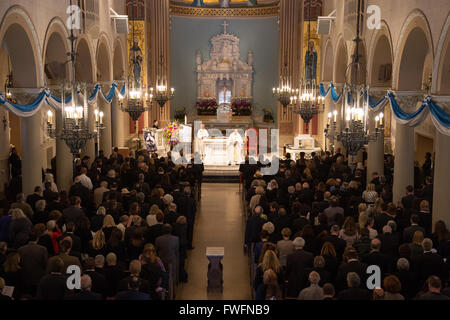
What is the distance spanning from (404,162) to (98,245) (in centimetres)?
966

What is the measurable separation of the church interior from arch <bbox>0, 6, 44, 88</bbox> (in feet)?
0.13

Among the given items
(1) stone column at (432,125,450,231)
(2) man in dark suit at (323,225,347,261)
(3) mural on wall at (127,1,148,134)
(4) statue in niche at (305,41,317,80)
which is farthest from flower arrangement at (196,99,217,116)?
(2) man in dark suit at (323,225,347,261)

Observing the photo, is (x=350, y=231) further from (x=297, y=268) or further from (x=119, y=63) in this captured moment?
(x=119, y=63)

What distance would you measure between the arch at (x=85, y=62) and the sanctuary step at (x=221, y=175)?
6.09m

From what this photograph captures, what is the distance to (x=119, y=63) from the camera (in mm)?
27438

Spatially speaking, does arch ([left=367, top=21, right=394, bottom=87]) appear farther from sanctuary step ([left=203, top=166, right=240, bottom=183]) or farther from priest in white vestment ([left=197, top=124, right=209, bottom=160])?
priest in white vestment ([left=197, top=124, right=209, bottom=160])

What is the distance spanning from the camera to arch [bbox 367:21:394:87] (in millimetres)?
18312

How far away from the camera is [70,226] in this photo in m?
10.7

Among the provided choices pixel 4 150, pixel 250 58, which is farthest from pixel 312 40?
pixel 4 150

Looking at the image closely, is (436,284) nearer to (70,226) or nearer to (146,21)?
(70,226)

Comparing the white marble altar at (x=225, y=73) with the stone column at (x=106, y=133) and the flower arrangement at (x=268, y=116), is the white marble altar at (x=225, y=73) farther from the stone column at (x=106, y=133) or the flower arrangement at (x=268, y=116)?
the stone column at (x=106, y=133)

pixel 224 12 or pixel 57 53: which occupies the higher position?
pixel 224 12

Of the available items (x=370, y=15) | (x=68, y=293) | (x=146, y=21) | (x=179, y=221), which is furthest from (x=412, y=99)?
(x=146, y=21)

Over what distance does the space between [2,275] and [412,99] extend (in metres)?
11.7
